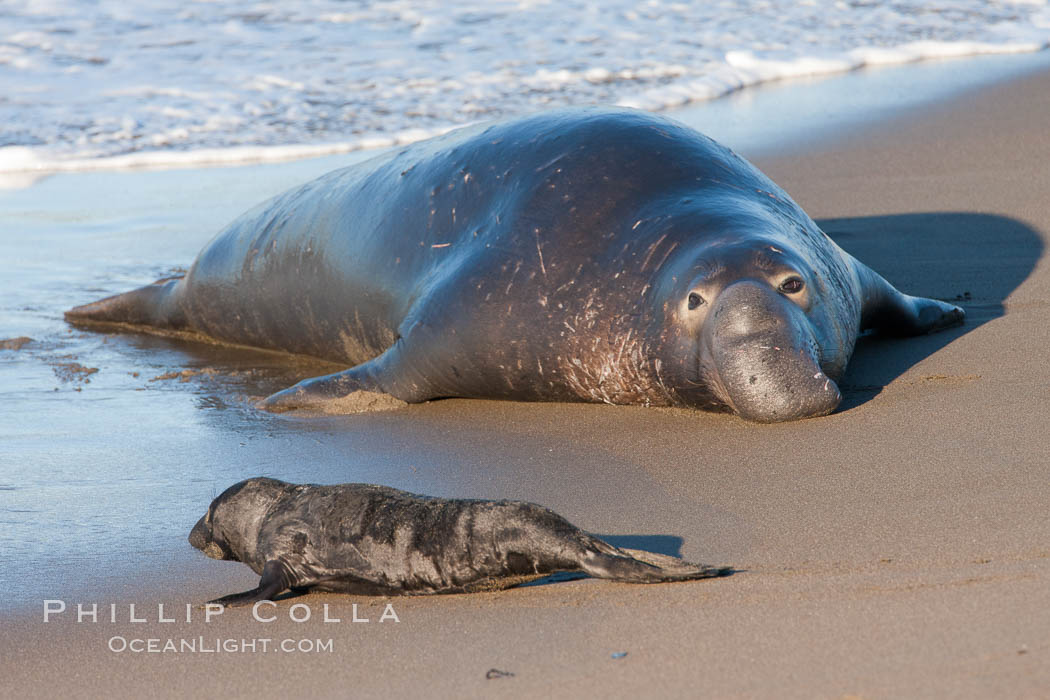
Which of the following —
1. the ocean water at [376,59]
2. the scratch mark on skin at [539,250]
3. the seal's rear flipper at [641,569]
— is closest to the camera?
the seal's rear flipper at [641,569]

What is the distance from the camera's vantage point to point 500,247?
519cm

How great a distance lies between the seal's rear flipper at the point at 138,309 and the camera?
7.17 meters

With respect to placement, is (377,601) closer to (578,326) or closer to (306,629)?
(306,629)

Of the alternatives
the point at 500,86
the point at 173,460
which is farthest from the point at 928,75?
the point at 173,460

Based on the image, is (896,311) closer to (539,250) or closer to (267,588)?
(539,250)

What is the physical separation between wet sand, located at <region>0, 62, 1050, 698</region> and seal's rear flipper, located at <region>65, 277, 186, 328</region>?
39.6 inches

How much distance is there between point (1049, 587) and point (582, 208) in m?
2.80

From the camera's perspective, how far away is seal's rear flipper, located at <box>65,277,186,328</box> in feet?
23.5

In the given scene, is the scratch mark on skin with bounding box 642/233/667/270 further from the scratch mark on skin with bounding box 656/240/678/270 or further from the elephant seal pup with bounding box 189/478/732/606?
the elephant seal pup with bounding box 189/478/732/606

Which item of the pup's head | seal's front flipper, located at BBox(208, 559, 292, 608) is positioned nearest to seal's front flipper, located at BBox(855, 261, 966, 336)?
the pup's head

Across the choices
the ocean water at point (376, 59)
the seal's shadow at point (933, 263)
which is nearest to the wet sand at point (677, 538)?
the seal's shadow at point (933, 263)

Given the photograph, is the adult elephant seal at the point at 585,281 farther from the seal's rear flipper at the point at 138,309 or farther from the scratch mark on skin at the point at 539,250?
the seal's rear flipper at the point at 138,309

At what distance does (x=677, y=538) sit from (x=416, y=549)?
720mm

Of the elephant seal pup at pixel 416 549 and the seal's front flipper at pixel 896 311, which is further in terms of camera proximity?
the seal's front flipper at pixel 896 311
